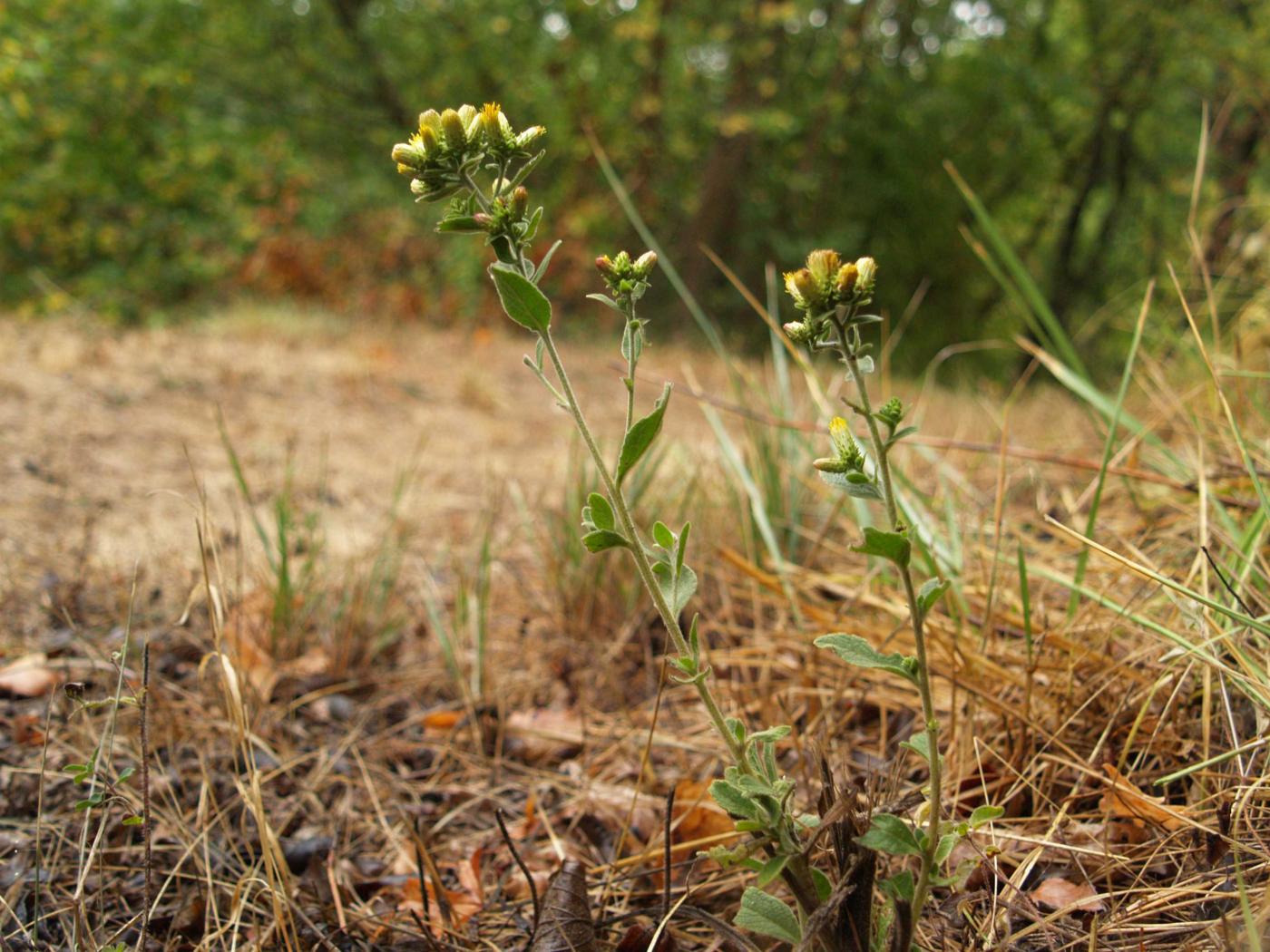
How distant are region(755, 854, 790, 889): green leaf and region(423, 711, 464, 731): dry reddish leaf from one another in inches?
36.3

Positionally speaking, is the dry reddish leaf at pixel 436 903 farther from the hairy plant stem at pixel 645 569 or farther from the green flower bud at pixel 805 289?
the green flower bud at pixel 805 289

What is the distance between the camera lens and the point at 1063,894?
1046 mm

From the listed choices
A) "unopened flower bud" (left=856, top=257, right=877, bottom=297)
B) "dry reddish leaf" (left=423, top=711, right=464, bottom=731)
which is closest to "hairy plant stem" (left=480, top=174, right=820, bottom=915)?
"unopened flower bud" (left=856, top=257, right=877, bottom=297)

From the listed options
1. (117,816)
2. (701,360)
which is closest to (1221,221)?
(701,360)

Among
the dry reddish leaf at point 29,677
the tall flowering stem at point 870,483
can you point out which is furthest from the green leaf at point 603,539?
the dry reddish leaf at point 29,677

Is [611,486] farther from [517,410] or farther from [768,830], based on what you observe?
[517,410]

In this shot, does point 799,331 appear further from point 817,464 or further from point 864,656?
point 864,656

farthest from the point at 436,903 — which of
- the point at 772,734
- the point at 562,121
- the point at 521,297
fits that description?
the point at 562,121

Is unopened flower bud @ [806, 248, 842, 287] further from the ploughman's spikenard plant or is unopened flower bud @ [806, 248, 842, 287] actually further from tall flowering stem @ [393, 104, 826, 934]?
tall flowering stem @ [393, 104, 826, 934]

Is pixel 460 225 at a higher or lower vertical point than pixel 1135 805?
higher

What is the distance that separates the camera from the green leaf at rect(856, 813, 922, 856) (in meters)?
0.83

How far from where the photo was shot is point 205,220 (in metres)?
7.21

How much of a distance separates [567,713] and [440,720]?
23 centimetres

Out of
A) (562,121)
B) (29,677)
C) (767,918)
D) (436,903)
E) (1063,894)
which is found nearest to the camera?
(767,918)
